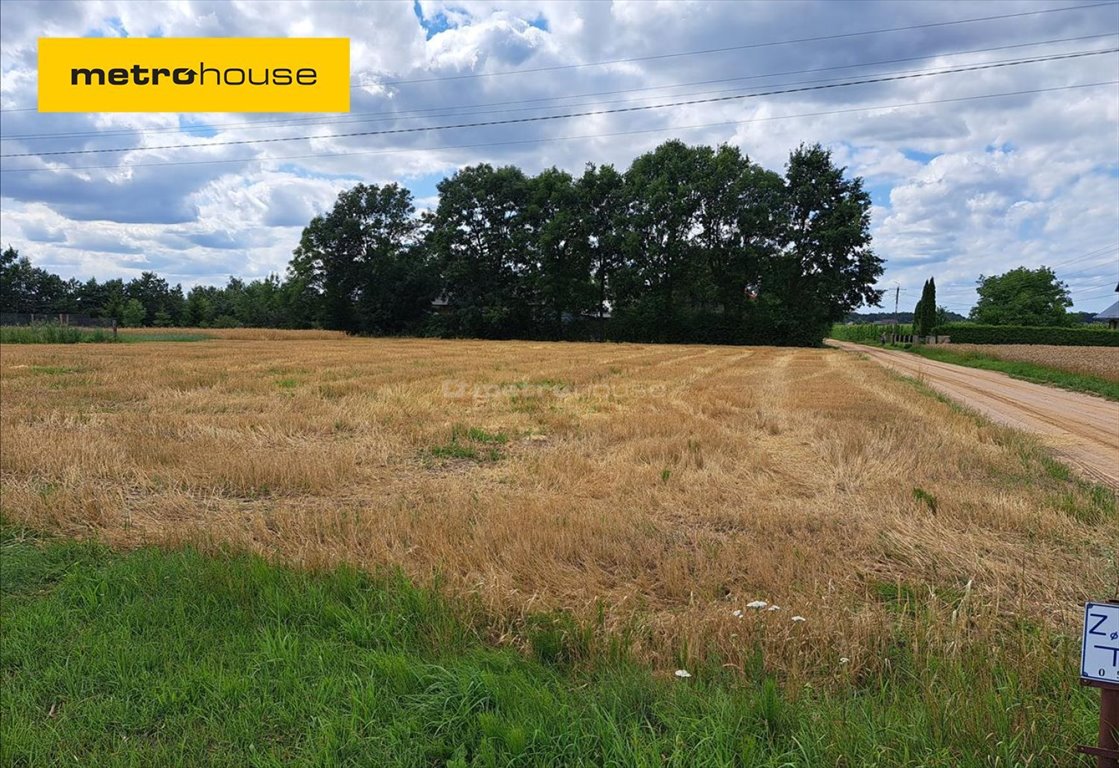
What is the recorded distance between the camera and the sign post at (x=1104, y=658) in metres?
1.69

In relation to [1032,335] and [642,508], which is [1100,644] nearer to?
[642,508]

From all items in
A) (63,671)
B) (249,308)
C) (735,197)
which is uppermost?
(735,197)

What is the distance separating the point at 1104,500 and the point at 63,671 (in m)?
8.07

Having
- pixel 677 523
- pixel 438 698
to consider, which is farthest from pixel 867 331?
pixel 438 698

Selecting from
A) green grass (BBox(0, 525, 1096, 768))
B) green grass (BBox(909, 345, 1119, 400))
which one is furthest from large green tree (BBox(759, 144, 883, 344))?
green grass (BBox(0, 525, 1096, 768))

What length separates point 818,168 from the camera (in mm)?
55094

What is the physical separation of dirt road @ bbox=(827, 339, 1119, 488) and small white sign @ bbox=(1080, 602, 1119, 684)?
257 inches

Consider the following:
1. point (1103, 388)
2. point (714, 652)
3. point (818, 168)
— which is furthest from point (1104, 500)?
point (818, 168)

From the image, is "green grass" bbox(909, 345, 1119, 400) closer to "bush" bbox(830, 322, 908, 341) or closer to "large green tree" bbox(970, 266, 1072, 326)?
Result: "bush" bbox(830, 322, 908, 341)

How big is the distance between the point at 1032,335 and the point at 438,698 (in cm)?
7859

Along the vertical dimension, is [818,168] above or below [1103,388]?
above

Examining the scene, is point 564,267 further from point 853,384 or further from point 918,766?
point 918,766

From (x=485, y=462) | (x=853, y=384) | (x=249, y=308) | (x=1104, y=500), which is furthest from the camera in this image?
(x=249, y=308)

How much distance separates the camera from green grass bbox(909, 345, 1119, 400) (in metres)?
18.4
